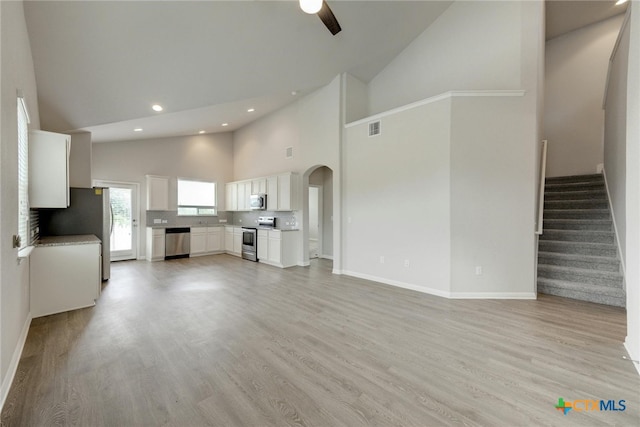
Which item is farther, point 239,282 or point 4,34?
point 239,282

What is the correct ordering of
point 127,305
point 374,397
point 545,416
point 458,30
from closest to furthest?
point 545,416, point 374,397, point 127,305, point 458,30

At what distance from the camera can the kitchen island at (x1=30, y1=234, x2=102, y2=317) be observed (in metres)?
3.14

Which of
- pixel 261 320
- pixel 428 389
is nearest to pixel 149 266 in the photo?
pixel 261 320

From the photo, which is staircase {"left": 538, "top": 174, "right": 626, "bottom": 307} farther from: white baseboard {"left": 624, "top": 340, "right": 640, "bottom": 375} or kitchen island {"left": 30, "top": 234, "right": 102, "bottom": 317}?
kitchen island {"left": 30, "top": 234, "right": 102, "bottom": 317}

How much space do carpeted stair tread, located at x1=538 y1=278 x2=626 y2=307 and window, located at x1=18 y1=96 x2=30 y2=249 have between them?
6576 millimetres

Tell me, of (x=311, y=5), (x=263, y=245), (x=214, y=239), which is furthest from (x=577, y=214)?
(x=214, y=239)

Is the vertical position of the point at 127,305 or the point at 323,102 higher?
the point at 323,102

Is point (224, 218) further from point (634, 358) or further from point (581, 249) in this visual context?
point (634, 358)

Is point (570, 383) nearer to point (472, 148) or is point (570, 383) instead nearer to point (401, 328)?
point (401, 328)

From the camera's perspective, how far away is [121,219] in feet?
22.4

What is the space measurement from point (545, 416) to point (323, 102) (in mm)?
5777

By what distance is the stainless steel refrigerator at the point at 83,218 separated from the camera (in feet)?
14.4

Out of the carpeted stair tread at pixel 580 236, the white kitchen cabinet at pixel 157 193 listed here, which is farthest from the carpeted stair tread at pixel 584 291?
the white kitchen cabinet at pixel 157 193

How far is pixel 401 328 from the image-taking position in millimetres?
2863
